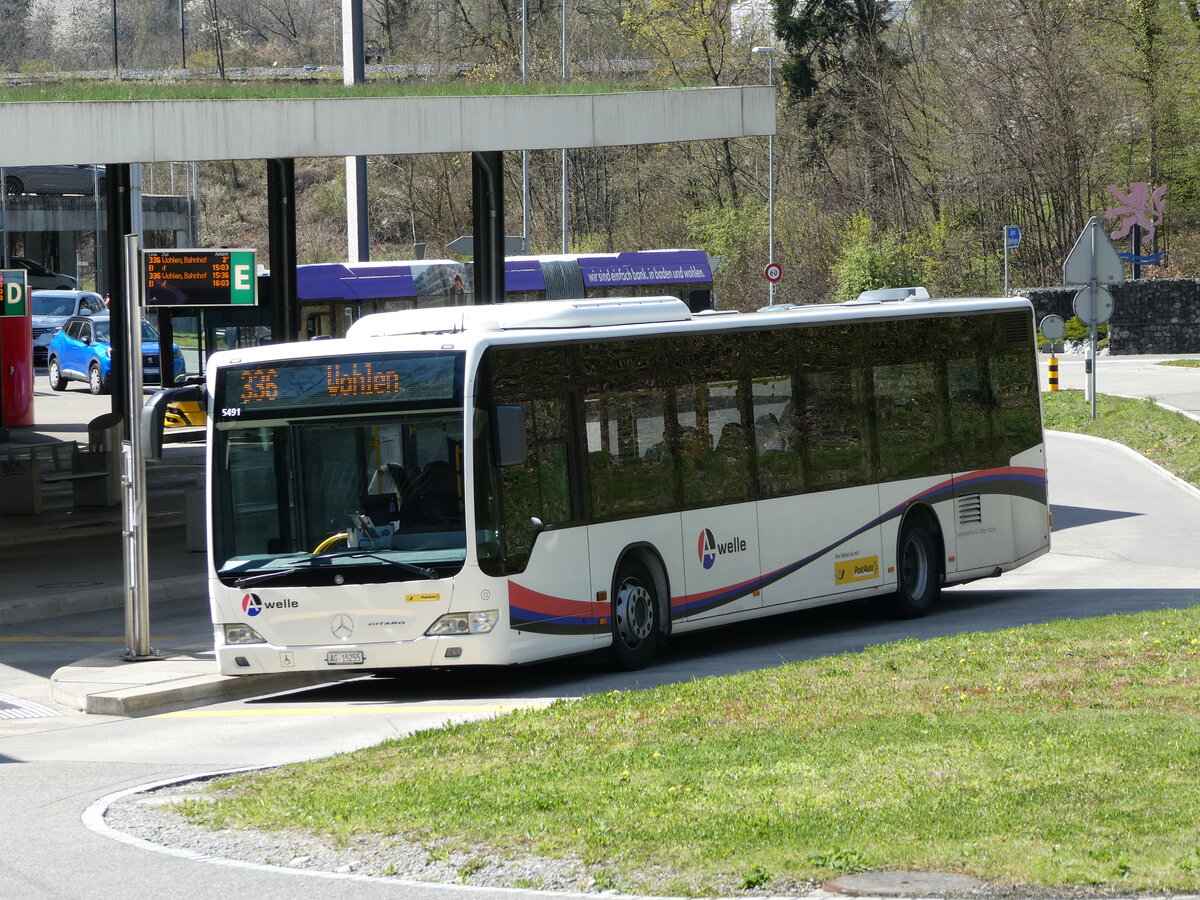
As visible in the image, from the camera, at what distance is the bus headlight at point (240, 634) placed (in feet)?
41.6

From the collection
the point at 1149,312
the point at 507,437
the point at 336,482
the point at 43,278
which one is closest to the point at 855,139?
the point at 1149,312

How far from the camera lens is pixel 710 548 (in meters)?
14.5

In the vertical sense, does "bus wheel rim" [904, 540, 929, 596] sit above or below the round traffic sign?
below

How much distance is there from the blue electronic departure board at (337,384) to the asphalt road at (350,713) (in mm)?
2234

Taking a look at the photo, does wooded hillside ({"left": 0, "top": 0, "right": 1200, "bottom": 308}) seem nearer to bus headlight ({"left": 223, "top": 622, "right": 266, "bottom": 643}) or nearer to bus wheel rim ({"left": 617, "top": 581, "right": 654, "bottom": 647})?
bus wheel rim ({"left": 617, "top": 581, "right": 654, "bottom": 647})

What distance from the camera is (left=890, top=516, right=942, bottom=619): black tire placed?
654 inches

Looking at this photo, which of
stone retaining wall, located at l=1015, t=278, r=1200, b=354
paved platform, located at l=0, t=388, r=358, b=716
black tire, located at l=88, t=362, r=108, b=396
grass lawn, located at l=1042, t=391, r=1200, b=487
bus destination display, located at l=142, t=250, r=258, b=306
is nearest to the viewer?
paved platform, located at l=0, t=388, r=358, b=716

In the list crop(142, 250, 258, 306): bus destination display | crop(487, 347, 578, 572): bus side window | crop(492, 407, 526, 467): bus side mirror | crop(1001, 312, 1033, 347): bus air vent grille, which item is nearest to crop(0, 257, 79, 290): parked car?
crop(142, 250, 258, 306): bus destination display

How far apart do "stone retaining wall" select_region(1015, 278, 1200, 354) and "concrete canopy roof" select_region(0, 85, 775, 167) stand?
103ft

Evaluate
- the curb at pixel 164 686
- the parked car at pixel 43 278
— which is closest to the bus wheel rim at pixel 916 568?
the curb at pixel 164 686

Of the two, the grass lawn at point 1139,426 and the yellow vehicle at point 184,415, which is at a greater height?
the yellow vehicle at point 184,415

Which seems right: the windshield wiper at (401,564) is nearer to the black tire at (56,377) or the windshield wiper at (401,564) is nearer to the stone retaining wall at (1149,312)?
the stone retaining wall at (1149,312)

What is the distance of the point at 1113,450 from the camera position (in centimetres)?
3006

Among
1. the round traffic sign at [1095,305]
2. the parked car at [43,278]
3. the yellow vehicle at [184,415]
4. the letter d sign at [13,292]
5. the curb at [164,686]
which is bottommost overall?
the curb at [164,686]
